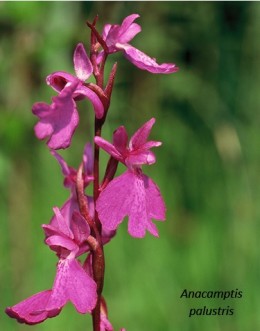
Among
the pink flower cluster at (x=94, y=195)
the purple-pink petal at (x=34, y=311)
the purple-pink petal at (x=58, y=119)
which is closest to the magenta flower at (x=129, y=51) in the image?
the pink flower cluster at (x=94, y=195)

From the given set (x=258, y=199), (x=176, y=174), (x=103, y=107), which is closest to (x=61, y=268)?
(x=103, y=107)

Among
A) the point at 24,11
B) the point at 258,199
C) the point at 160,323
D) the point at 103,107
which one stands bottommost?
the point at 160,323

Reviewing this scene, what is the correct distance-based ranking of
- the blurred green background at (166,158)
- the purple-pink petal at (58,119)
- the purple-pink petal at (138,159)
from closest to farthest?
the purple-pink petal at (58,119) < the purple-pink petal at (138,159) < the blurred green background at (166,158)

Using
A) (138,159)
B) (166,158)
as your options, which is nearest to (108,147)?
(138,159)

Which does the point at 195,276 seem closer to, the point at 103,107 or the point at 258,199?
the point at 258,199

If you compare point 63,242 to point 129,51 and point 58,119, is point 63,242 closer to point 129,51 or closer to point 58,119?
point 58,119

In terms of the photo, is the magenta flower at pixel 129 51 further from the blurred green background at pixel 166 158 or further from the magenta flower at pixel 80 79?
the blurred green background at pixel 166 158
